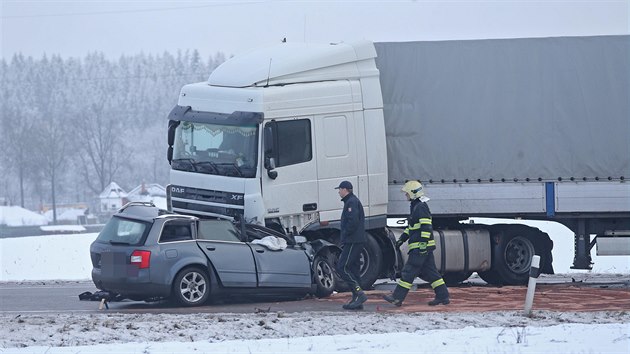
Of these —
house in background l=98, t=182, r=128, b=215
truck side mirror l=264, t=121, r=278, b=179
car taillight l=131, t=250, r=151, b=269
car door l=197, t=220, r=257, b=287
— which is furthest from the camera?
house in background l=98, t=182, r=128, b=215

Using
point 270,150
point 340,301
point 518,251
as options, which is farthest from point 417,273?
point 518,251

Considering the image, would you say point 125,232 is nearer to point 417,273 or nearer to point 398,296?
point 398,296

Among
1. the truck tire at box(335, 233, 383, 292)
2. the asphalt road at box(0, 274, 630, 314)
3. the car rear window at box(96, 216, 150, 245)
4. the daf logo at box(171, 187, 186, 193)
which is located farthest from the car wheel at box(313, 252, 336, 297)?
the car rear window at box(96, 216, 150, 245)

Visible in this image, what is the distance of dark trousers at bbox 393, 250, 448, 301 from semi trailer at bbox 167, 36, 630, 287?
2999 millimetres

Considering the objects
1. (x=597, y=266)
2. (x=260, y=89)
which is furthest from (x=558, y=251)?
(x=260, y=89)

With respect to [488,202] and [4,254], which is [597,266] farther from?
[4,254]

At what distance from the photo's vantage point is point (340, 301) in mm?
18156

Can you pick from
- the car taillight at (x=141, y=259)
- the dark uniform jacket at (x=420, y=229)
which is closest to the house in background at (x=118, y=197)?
the car taillight at (x=141, y=259)

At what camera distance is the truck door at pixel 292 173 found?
19078 millimetres

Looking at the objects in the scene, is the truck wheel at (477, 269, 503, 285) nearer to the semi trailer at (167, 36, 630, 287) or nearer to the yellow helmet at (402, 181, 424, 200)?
the semi trailer at (167, 36, 630, 287)

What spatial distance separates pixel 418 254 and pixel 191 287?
320 centimetres

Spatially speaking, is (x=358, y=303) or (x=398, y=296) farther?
(x=398, y=296)

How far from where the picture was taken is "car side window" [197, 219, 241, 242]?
1761 centimetres

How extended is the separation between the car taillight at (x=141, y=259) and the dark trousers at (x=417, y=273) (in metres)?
3.43
